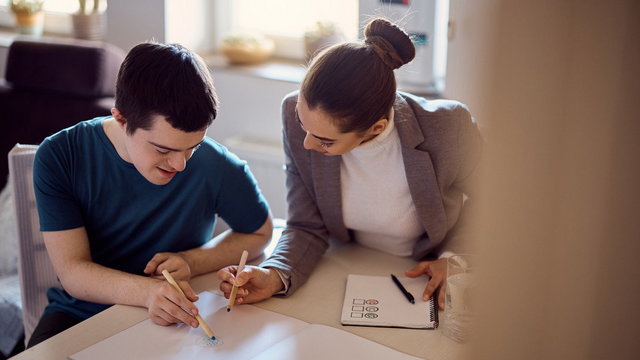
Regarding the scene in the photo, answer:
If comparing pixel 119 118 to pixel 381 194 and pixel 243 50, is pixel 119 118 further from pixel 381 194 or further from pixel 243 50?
Result: pixel 243 50

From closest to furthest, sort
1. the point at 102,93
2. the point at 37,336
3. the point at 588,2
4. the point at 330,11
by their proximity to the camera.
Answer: the point at 588,2, the point at 37,336, the point at 102,93, the point at 330,11

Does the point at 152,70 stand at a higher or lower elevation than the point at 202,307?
higher

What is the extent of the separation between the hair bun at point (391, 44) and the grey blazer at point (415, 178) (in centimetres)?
14

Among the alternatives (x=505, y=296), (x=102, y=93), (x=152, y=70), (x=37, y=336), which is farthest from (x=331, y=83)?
(x=102, y=93)

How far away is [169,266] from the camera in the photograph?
129 centimetres

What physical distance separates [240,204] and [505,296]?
1151 mm

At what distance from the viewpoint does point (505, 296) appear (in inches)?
12.6

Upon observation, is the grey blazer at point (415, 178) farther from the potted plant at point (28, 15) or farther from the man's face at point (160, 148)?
the potted plant at point (28, 15)

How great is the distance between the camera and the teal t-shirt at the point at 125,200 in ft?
4.31

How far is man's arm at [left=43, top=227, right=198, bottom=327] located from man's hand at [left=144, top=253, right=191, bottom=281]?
41 millimetres

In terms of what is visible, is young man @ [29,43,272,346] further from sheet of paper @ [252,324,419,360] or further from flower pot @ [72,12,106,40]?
flower pot @ [72,12,106,40]

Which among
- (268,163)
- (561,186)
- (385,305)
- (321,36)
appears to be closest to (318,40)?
(321,36)

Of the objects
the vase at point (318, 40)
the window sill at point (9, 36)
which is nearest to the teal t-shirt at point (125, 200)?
the vase at point (318, 40)

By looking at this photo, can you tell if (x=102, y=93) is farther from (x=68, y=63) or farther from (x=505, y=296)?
(x=505, y=296)
